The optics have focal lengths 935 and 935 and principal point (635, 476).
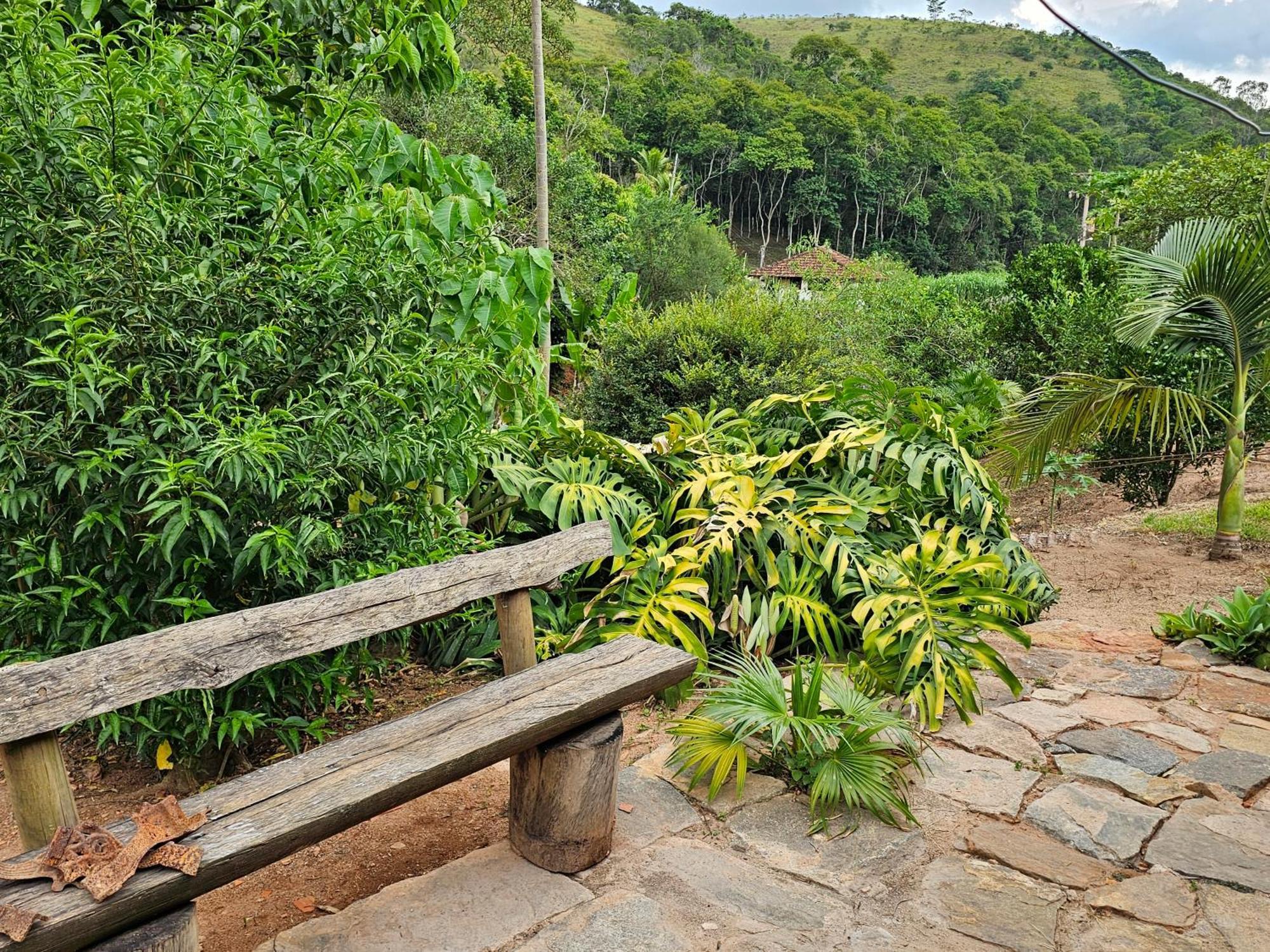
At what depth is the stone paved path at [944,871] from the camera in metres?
2.15

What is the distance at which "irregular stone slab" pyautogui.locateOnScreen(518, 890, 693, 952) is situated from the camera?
2086 millimetres

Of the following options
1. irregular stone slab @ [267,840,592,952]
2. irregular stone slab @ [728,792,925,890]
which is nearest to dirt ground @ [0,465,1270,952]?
Answer: irregular stone slab @ [267,840,592,952]

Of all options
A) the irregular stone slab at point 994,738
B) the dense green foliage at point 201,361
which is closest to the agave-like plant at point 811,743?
the irregular stone slab at point 994,738

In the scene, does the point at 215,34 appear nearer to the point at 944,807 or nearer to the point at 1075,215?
the point at 944,807

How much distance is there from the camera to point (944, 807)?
2828 millimetres

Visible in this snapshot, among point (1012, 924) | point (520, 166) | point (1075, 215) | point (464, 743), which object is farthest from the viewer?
point (1075, 215)

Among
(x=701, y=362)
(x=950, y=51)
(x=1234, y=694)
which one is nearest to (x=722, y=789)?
(x=1234, y=694)

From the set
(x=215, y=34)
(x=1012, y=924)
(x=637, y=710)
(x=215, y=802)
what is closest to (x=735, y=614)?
(x=637, y=710)

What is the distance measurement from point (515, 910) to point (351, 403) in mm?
1371

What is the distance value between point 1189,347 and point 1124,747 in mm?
4234

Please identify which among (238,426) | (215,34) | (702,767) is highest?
(215,34)

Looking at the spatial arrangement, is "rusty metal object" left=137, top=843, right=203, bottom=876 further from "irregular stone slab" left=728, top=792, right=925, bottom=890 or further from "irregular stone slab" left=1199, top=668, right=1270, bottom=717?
"irregular stone slab" left=1199, top=668, right=1270, bottom=717

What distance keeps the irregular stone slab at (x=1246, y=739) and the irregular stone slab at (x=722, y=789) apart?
1681 mm

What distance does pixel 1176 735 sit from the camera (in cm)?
337
